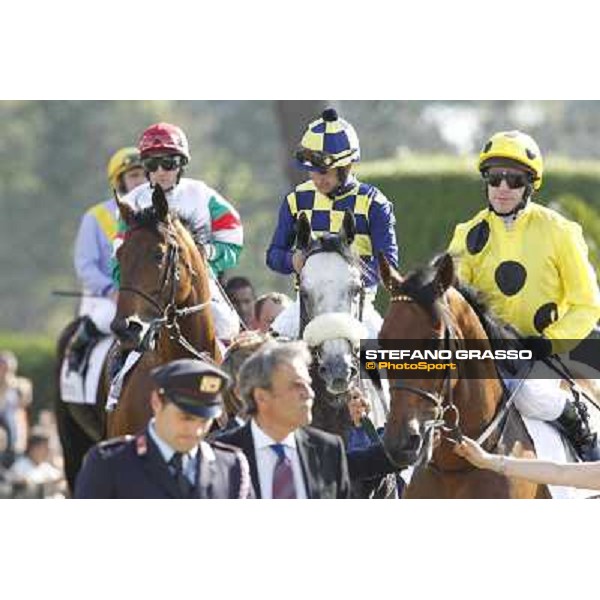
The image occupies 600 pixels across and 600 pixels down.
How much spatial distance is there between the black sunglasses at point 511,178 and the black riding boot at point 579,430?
117 centimetres

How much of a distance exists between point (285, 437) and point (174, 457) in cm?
52

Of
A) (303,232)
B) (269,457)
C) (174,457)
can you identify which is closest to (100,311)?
(303,232)

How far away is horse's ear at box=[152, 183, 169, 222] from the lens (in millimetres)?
10680

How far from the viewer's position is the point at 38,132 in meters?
37.7

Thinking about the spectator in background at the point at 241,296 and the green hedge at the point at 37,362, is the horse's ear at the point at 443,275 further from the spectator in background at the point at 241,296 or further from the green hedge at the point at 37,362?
the green hedge at the point at 37,362

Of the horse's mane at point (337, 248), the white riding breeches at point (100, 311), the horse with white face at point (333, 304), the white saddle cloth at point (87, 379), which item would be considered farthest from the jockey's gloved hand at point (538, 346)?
the white riding breeches at point (100, 311)

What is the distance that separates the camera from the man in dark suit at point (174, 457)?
737 centimetres

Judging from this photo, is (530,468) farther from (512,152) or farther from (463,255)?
(512,152)

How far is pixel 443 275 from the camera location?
9039 millimetres

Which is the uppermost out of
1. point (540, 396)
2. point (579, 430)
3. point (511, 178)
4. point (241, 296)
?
point (241, 296)

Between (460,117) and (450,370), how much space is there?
1331 inches

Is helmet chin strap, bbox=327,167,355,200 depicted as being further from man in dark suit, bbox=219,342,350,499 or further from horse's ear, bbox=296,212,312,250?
man in dark suit, bbox=219,342,350,499

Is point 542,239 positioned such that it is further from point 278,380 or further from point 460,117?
point 460,117

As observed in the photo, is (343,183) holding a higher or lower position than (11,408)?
lower
